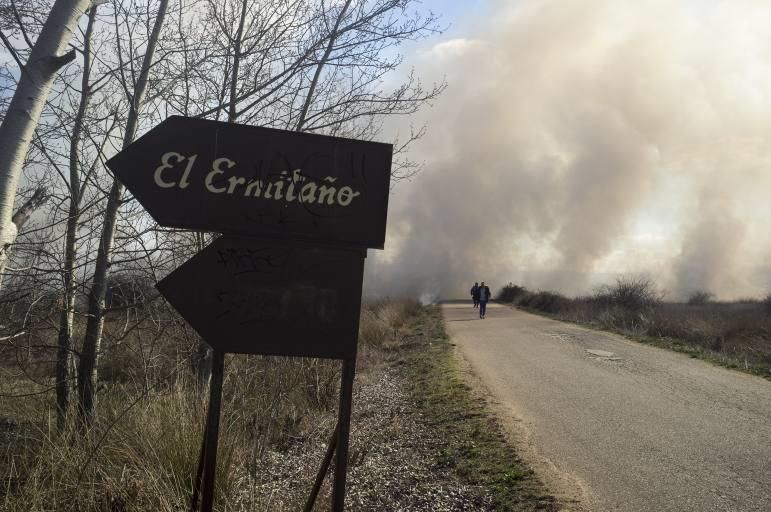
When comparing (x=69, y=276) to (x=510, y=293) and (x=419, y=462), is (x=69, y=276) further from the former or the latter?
(x=510, y=293)

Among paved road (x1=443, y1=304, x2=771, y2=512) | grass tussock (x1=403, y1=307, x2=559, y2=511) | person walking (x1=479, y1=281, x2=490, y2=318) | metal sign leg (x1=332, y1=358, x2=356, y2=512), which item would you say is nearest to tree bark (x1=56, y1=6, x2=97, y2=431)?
metal sign leg (x1=332, y1=358, x2=356, y2=512)

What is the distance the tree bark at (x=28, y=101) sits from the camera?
253cm

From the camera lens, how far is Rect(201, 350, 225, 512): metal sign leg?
2494mm

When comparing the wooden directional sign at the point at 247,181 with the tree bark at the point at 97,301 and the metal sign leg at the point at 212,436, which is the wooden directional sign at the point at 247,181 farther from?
the tree bark at the point at 97,301

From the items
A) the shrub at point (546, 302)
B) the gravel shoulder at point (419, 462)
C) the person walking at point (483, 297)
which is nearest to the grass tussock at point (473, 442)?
the gravel shoulder at point (419, 462)

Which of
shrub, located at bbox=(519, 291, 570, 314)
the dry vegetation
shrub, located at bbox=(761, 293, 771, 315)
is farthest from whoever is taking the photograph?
shrub, located at bbox=(519, 291, 570, 314)

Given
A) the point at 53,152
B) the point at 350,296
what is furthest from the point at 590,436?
the point at 53,152

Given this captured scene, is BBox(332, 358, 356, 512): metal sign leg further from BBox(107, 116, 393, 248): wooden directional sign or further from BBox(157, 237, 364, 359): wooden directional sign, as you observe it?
BBox(107, 116, 393, 248): wooden directional sign

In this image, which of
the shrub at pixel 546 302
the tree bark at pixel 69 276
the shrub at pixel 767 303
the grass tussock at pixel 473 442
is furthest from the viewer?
the shrub at pixel 546 302

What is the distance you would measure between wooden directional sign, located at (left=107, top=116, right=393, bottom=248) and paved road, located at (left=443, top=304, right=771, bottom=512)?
2947 mm

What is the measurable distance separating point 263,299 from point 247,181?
1.81ft

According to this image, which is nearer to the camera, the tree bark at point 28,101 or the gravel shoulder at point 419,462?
the tree bark at point 28,101

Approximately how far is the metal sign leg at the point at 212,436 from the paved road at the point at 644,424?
275 cm

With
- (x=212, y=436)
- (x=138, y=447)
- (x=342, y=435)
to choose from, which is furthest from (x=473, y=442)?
(x=212, y=436)
